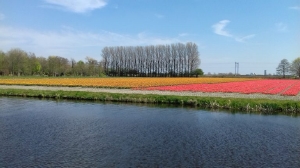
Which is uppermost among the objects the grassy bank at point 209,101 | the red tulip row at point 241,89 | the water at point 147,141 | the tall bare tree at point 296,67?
the tall bare tree at point 296,67

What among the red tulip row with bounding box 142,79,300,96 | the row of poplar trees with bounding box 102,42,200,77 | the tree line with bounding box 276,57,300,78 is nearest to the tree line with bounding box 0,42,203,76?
the row of poplar trees with bounding box 102,42,200,77

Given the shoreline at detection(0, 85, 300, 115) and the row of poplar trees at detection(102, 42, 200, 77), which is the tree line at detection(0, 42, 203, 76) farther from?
the shoreline at detection(0, 85, 300, 115)

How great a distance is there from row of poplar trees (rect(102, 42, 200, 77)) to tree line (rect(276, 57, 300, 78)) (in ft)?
163

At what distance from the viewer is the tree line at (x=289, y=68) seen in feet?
454

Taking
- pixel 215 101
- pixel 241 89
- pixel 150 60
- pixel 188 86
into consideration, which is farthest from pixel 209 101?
pixel 150 60

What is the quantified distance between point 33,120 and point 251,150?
12.7 meters

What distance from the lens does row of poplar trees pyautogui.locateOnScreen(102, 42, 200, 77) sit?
13250cm

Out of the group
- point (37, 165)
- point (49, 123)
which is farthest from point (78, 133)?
point (37, 165)

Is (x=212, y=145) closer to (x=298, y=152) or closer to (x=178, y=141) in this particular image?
(x=178, y=141)

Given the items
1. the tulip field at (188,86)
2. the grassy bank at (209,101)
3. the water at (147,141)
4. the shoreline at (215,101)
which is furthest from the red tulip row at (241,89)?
the water at (147,141)

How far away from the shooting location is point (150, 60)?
13788 cm

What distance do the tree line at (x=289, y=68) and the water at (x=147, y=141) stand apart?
136 m

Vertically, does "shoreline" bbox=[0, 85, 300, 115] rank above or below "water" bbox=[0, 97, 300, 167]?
above

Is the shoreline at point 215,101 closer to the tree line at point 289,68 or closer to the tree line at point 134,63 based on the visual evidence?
the tree line at point 134,63
